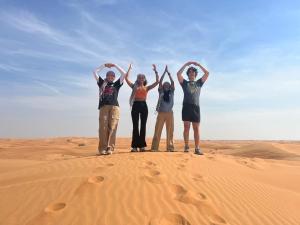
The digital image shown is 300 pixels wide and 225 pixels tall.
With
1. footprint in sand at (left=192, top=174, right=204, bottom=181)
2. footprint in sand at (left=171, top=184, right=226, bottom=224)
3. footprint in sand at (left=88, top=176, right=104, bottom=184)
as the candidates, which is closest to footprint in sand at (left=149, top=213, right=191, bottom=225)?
footprint in sand at (left=171, top=184, right=226, bottom=224)

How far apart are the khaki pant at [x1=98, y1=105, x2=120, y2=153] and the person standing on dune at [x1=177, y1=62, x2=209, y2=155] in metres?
1.75

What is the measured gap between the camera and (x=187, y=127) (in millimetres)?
9164

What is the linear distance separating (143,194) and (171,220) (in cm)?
82

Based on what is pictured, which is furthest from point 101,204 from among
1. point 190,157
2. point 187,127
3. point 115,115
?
point 187,127

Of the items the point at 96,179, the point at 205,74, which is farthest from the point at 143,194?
the point at 205,74

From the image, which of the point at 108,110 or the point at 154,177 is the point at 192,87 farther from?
the point at 154,177

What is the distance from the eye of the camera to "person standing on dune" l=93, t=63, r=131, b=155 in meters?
8.68

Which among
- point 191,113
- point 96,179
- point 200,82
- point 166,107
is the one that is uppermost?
point 200,82

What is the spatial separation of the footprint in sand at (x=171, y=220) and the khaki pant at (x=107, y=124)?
4494 millimetres

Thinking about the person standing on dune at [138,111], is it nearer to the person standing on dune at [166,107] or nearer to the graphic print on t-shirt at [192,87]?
the person standing on dune at [166,107]

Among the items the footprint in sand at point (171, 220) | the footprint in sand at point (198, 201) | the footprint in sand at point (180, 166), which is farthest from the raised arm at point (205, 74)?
the footprint in sand at point (171, 220)

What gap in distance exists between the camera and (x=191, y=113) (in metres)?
9.06

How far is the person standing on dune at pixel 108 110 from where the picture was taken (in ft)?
28.5

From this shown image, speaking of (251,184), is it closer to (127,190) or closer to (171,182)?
(171,182)
